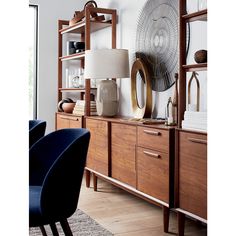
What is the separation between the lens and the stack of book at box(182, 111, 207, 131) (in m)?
2.53

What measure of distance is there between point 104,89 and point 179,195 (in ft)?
5.62

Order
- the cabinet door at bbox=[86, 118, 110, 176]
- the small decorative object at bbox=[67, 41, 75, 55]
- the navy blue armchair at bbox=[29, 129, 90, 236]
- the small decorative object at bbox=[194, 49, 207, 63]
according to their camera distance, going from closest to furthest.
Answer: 1. the navy blue armchair at bbox=[29, 129, 90, 236]
2. the small decorative object at bbox=[194, 49, 207, 63]
3. the cabinet door at bbox=[86, 118, 110, 176]
4. the small decorative object at bbox=[67, 41, 75, 55]

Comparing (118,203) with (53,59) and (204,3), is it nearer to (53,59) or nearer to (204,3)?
(204,3)

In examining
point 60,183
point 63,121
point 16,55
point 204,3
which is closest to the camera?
point 16,55

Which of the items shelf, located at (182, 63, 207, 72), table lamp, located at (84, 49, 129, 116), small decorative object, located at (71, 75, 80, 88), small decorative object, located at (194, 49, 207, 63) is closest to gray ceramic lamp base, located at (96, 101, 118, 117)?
table lamp, located at (84, 49, 129, 116)

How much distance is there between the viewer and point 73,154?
1.98m

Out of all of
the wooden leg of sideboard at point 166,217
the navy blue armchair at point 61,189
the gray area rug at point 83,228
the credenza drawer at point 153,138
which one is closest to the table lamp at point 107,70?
the credenza drawer at point 153,138

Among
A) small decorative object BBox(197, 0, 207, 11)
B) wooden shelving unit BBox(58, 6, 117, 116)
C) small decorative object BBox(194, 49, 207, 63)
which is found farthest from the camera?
wooden shelving unit BBox(58, 6, 117, 116)

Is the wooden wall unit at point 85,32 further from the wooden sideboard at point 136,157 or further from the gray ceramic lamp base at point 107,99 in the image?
the wooden sideboard at point 136,157

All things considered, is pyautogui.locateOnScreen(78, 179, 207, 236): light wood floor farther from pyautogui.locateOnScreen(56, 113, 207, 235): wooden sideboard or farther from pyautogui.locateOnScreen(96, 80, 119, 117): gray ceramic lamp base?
pyautogui.locateOnScreen(96, 80, 119, 117): gray ceramic lamp base

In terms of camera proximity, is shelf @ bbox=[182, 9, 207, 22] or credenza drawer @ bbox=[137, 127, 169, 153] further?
credenza drawer @ bbox=[137, 127, 169, 153]

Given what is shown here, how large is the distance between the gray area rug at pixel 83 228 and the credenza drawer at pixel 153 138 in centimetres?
72

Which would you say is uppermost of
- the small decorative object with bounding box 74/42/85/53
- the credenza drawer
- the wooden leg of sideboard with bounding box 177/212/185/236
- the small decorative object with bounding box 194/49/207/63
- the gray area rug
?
Result: the small decorative object with bounding box 74/42/85/53
